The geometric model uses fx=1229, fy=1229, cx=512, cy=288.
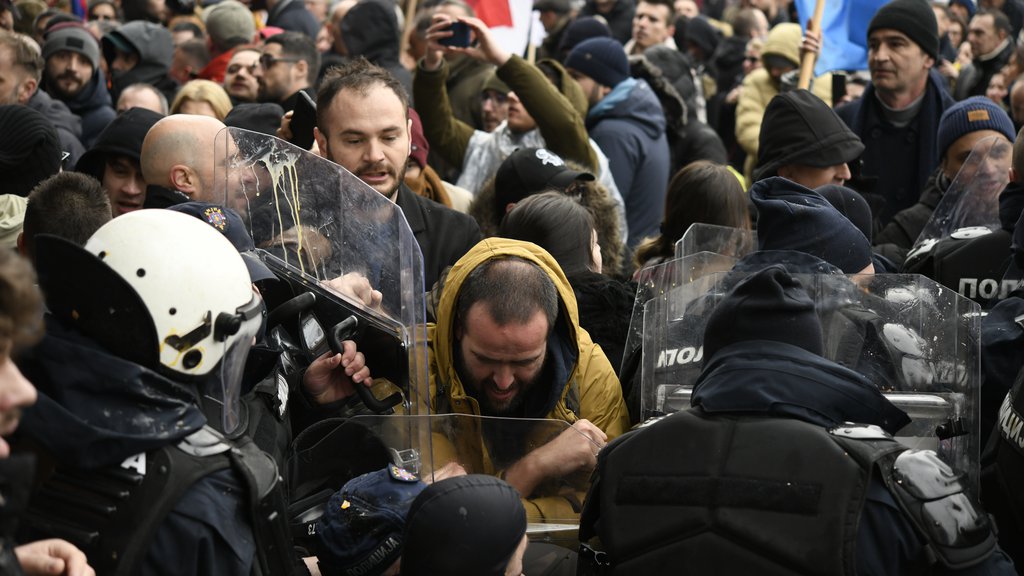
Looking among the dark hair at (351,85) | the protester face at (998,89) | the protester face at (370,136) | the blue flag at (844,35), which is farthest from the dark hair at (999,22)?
the protester face at (370,136)

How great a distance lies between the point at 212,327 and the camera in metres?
2.95

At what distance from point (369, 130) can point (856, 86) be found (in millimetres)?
6506

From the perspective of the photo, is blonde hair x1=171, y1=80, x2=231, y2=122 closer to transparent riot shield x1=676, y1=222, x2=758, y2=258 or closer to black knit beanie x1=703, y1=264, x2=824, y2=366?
transparent riot shield x1=676, y1=222, x2=758, y2=258

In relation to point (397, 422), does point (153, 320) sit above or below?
above

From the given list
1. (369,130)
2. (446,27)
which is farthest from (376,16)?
(369,130)

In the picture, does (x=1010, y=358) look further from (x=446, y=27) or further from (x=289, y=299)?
(x=446, y=27)

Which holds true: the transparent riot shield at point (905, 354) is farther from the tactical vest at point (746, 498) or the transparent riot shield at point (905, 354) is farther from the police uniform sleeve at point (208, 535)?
the police uniform sleeve at point (208, 535)

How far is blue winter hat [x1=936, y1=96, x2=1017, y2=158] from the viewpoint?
6.30 meters

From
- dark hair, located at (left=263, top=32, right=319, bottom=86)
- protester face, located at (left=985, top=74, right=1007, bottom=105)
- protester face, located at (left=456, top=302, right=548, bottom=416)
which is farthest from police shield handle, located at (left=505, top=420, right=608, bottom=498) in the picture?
protester face, located at (left=985, top=74, right=1007, bottom=105)

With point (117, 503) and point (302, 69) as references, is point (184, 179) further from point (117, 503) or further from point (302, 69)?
point (302, 69)

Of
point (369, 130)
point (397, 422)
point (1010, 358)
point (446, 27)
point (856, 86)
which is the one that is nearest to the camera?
point (397, 422)

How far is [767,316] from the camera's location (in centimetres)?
324

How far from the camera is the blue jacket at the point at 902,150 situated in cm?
756

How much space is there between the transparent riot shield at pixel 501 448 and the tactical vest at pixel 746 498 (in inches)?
15.5
